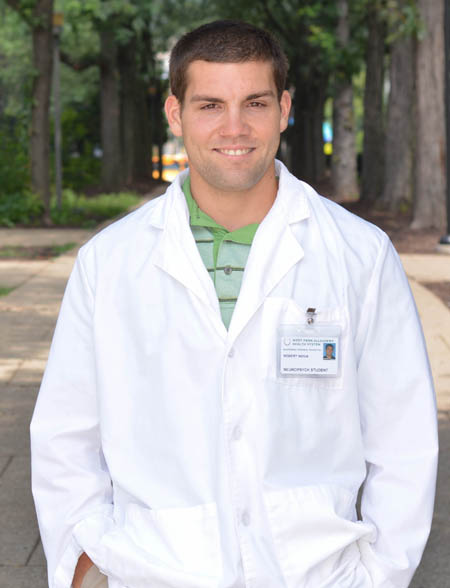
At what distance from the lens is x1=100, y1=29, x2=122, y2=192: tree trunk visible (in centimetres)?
3212

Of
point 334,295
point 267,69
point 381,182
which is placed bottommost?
point 381,182

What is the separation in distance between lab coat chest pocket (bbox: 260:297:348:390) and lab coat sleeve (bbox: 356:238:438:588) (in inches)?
2.9

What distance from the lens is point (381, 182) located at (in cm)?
2523

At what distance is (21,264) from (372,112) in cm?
1424

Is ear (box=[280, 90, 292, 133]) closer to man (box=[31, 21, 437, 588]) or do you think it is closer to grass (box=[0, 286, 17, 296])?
Answer: man (box=[31, 21, 437, 588])

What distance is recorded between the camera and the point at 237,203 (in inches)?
101

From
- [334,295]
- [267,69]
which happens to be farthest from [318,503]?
[267,69]

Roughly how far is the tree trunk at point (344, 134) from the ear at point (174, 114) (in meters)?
26.4

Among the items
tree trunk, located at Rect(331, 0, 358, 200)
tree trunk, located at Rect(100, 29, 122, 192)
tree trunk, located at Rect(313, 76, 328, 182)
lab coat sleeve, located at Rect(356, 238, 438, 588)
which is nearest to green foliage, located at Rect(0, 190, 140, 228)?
tree trunk, located at Rect(331, 0, 358, 200)

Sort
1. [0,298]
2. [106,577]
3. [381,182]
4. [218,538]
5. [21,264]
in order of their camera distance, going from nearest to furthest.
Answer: [218,538] → [106,577] → [0,298] → [21,264] → [381,182]

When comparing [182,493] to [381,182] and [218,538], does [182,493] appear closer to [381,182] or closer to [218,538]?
[218,538]

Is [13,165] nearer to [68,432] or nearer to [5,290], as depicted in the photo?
[5,290]

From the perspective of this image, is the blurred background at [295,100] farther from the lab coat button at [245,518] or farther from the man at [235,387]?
the lab coat button at [245,518]

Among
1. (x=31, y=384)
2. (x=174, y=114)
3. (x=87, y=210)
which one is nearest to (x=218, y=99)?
(x=174, y=114)
